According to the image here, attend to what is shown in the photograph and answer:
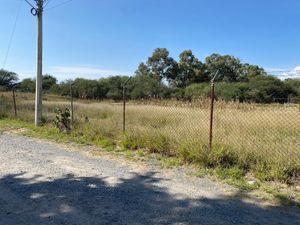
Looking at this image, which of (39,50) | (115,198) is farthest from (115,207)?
(39,50)

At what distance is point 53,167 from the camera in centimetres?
648

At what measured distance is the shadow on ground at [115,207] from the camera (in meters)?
3.96

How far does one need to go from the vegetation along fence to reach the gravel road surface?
96 cm

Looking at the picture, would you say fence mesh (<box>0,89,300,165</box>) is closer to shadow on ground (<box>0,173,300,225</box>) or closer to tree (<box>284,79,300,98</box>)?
tree (<box>284,79,300,98</box>)

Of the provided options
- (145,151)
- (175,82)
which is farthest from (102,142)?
(175,82)

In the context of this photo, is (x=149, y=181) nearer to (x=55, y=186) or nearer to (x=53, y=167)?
(x=55, y=186)

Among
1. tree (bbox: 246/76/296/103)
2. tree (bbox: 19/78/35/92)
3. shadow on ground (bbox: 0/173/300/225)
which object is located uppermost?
tree (bbox: 19/78/35/92)

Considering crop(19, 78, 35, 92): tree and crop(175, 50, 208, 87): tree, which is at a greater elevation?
crop(175, 50, 208, 87): tree

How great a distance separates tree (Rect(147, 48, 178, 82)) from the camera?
6656 cm

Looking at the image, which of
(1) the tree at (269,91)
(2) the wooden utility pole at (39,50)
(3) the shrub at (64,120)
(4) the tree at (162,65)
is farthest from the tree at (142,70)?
(1) the tree at (269,91)

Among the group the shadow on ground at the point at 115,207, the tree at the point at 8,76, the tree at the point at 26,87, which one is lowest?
the shadow on ground at the point at 115,207

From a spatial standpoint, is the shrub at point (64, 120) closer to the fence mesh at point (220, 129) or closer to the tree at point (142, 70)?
the fence mesh at point (220, 129)

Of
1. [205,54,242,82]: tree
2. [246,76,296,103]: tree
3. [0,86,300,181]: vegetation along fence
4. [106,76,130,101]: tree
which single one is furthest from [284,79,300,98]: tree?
[205,54,242,82]: tree

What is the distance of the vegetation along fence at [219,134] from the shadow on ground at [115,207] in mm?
1603
